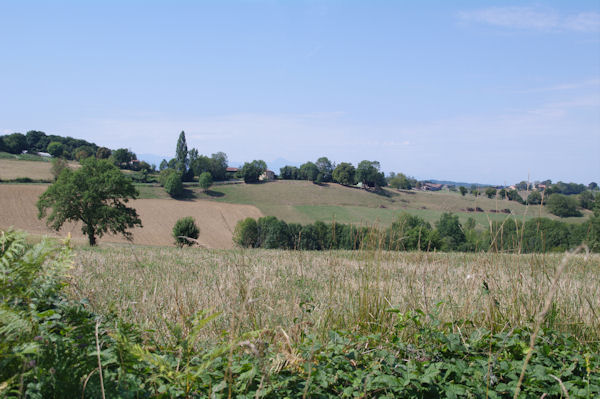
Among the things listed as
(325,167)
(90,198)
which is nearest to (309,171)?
(325,167)

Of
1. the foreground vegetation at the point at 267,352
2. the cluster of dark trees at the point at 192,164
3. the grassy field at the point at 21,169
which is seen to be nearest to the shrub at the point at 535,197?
the foreground vegetation at the point at 267,352

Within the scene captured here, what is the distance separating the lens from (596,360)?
2883mm

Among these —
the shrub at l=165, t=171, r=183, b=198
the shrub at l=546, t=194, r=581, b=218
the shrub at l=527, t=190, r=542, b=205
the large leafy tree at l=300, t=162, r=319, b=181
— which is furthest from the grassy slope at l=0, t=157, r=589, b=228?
the shrub at l=527, t=190, r=542, b=205

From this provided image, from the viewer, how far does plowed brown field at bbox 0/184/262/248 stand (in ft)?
157

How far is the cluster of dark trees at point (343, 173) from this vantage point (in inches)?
4006

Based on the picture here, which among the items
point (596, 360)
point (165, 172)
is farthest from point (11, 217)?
point (596, 360)

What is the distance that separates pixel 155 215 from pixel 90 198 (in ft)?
100

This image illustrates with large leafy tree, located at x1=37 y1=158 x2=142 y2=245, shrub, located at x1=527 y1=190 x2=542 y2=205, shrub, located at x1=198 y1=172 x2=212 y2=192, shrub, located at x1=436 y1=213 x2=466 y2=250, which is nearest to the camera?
shrub, located at x1=527 y1=190 x2=542 y2=205

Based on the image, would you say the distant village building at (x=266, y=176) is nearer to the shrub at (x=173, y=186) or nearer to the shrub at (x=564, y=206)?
the shrub at (x=173, y=186)

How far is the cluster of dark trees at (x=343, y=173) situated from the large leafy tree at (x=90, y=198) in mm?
70041

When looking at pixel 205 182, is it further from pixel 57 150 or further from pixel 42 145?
pixel 42 145

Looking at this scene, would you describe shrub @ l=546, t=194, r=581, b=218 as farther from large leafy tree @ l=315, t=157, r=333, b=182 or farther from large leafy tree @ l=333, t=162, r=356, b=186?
large leafy tree @ l=315, t=157, r=333, b=182

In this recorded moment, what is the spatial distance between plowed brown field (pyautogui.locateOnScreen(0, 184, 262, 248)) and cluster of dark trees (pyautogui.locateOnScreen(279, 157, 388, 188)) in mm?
34088

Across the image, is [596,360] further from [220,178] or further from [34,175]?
[220,178]
